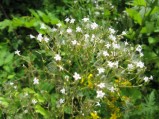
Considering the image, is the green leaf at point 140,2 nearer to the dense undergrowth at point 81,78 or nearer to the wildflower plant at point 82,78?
the dense undergrowth at point 81,78

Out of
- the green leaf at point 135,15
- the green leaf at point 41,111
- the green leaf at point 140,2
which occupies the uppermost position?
the green leaf at point 140,2

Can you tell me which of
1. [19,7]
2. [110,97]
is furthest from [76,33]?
[19,7]

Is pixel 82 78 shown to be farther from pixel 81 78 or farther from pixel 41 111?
pixel 41 111

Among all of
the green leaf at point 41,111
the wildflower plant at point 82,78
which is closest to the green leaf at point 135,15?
Answer: the wildflower plant at point 82,78

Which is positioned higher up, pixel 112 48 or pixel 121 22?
pixel 121 22

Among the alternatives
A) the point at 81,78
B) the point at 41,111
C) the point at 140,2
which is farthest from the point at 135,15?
the point at 41,111

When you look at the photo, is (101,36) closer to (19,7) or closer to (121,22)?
(121,22)

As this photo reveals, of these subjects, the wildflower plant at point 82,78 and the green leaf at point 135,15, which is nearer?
the wildflower plant at point 82,78

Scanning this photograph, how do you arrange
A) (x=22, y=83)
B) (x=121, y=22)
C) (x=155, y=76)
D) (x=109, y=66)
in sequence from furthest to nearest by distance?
(x=121, y=22) → (x=155, y=76) → (x=22, y=83) → (x=109, y=66)
